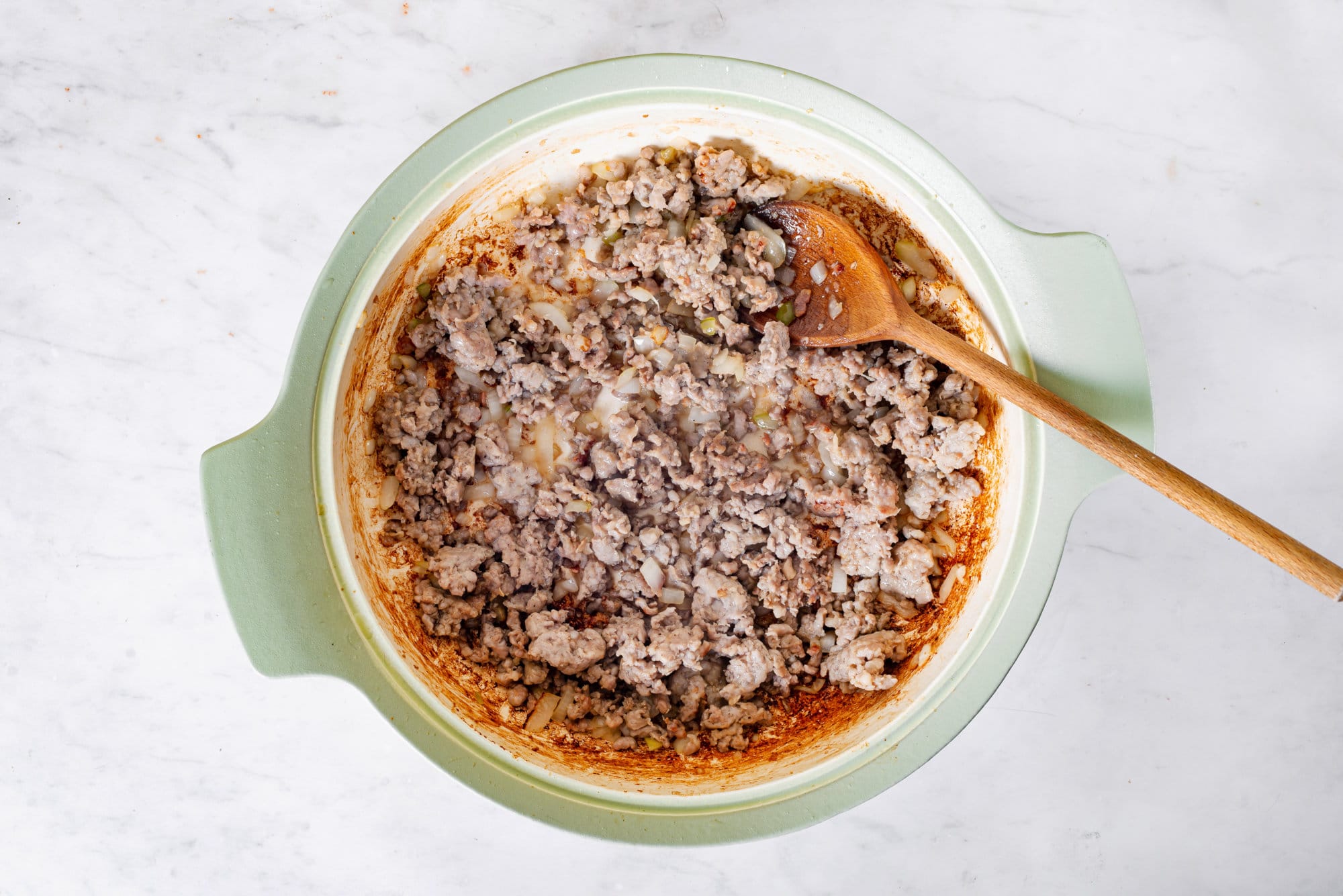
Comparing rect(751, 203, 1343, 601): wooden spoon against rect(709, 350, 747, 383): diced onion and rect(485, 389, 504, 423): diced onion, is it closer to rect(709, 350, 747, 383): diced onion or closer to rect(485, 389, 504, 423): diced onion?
rect(709, 350, 747, 383): diced onion

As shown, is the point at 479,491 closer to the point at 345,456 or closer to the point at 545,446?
the point at 545,446

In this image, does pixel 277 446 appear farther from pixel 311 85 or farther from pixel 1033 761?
pixel 1033 761

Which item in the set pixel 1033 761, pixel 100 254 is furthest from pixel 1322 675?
pixel 100 254

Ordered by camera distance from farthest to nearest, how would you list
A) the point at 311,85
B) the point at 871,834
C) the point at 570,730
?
1. the point at 871,834
2. the point at 311,85
3. the point at 570,730

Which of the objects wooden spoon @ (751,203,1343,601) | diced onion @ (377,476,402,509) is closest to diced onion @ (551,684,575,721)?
diced onion @ (377,476,402,509)

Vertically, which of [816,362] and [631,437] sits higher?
[816,362]

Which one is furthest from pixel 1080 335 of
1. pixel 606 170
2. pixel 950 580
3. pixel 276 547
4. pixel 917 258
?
pixel 276 547
